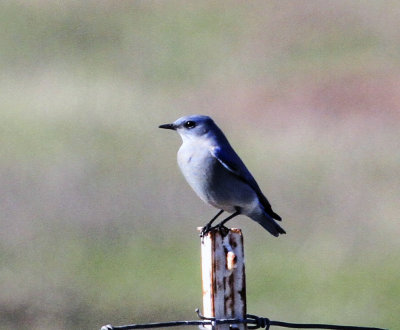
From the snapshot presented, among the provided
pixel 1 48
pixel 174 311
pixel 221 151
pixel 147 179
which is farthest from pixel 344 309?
pixel 1 48

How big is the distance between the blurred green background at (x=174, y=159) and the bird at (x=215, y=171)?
12.6 ft

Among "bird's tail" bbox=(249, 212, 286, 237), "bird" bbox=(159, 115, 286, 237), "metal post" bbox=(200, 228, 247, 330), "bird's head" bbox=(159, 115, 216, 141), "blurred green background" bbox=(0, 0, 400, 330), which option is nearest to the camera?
"metal post" bbox=(200, 228, 247, 330)

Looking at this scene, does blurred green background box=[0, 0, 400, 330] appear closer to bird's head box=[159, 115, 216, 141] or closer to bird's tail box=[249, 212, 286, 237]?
bird's tail box=[249, 212, 286, 237]

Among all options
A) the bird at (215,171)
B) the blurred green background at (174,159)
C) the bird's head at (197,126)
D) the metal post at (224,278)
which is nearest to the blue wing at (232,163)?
the bird at (215,171)

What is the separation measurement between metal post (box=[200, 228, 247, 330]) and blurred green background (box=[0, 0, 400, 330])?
6203 millimetres

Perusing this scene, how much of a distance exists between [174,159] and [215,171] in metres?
10.2

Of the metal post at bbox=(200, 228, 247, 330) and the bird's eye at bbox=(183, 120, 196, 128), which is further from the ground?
the bird's eye at bbox=(183, 120, 196, 128)

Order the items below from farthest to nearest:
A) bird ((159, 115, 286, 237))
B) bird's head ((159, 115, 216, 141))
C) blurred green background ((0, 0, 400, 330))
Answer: blurred green background ((0, 0, 400, 330)), bird's head ((159, 115, 216, 141)), bird ((159, 115, 286, 237))

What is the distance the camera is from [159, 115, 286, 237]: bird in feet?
29.8

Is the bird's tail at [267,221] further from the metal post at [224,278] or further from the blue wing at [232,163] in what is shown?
the metal post at [224,278]

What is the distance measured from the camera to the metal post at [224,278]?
6.62m

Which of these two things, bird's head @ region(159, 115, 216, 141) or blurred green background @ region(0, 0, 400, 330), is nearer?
bird's head @ region(159, 115, 216, 141)

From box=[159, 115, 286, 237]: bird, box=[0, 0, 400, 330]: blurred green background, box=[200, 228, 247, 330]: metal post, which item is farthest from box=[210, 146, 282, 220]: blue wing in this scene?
box=[0, 0, 400, 330]: blurred green background

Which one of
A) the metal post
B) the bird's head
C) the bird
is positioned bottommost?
the metal post
